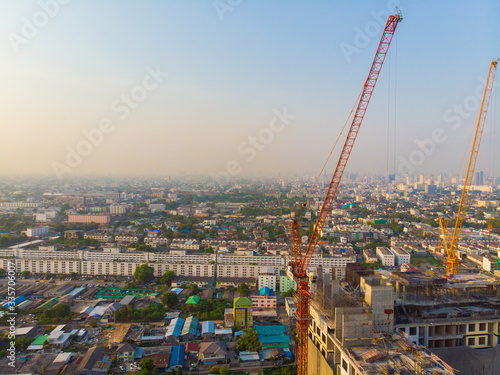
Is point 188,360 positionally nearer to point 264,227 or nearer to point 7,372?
point 7,372

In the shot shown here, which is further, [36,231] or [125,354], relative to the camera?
[36,231]

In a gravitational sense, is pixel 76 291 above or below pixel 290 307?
below

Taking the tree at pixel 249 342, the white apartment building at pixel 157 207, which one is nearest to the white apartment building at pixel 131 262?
the tree at pixel 249 342

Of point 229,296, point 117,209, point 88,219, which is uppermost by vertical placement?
point 117,209

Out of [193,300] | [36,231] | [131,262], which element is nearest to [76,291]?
[131,262]

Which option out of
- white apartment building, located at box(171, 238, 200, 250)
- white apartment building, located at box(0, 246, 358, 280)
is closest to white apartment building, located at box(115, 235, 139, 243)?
white apartment building, located at box(171, 238, 200, 250)

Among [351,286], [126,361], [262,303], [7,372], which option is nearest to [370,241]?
[262,303]

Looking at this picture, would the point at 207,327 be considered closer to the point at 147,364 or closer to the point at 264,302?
the point at 147,364

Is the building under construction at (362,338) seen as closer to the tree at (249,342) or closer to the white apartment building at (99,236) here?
the tree at (249,342)

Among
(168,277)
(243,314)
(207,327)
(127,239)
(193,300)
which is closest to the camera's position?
(207,327)
